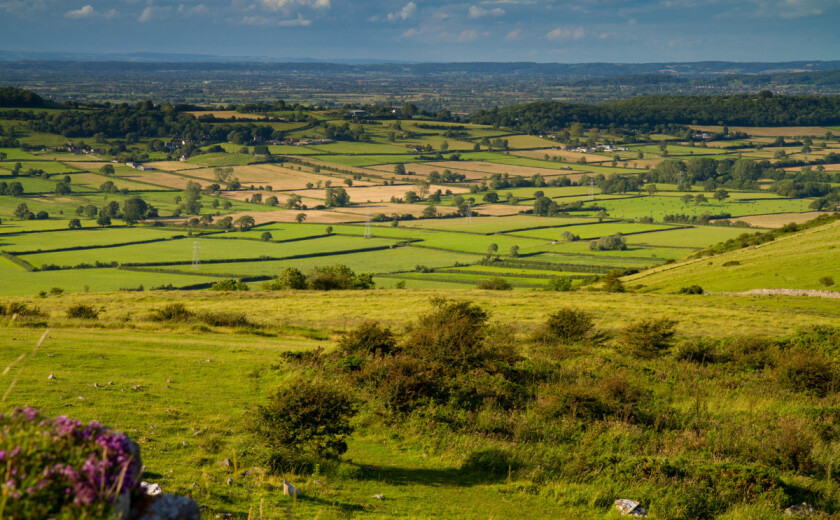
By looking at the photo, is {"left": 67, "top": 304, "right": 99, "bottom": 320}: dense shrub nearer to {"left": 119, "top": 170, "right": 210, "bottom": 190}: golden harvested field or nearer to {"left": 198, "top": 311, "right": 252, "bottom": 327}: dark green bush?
{"left": 198, "top": 311, "right": 252, "bottom": 327}: dark green bush

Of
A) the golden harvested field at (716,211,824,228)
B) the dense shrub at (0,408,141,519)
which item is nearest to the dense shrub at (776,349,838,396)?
the dense shrub at (0,408,141,519)

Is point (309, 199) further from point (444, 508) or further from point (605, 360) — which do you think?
point (444, 508)

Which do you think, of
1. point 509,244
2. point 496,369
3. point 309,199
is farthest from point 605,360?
point 309,199

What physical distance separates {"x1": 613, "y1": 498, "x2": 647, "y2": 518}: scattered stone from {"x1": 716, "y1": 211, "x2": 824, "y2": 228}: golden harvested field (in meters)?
141

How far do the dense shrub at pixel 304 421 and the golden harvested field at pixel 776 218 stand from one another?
468ft

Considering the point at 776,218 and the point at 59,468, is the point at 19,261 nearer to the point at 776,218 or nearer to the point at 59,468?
the point at 59,468

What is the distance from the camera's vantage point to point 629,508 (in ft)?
41.0

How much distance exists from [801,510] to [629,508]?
337 cm

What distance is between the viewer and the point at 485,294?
52938 mm

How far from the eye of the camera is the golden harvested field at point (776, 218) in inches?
5527

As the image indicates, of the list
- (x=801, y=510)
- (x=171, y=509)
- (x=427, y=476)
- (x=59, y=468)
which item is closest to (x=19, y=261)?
(x=427, y=476)

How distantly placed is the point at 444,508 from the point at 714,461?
20.3ft

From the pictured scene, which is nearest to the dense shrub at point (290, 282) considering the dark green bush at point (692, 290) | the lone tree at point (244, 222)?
the dark green bush at point (692, 290)

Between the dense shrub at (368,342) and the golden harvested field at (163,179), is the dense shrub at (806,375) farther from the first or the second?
the golden harvested field at (163,179)
